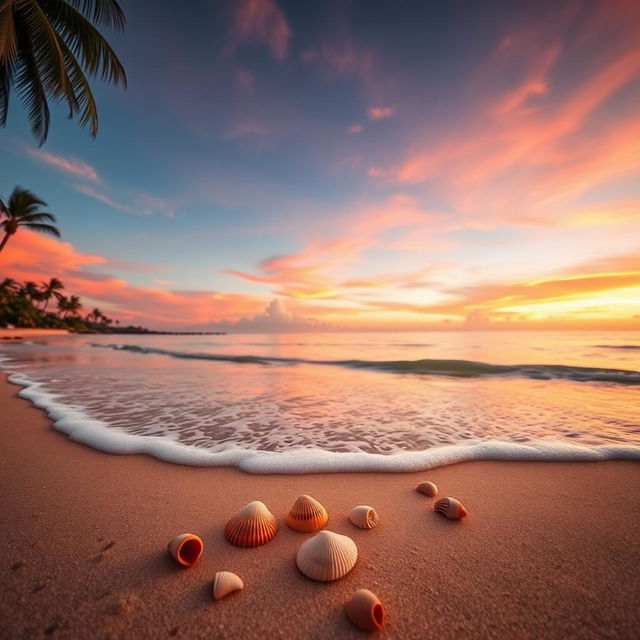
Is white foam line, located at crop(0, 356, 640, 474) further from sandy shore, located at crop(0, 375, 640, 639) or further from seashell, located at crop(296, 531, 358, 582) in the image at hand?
seashell, located at crop(296, 531, 358, 582)

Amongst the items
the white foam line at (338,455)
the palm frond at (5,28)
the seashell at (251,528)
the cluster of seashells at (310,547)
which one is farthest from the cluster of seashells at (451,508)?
the palm frond at (5,28)

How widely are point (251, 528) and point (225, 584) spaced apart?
0.42 metres

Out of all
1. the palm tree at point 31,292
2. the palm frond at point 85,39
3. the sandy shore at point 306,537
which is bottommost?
the sandy shore at point 306,537

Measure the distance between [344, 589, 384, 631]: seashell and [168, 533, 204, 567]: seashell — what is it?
0.90m

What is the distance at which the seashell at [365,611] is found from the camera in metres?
1.30

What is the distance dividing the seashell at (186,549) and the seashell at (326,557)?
58 centimetres

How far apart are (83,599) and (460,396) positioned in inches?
283

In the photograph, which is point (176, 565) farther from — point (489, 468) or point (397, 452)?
point (489, 468)

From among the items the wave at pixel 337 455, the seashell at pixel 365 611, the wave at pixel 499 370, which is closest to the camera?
the seashell at pixel 365 611

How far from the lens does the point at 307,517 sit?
202cm

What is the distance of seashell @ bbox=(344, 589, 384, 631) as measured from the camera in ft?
4.26

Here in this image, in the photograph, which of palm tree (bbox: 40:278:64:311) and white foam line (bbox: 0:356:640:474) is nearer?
white foam line (bbox: 0:356:640:474)

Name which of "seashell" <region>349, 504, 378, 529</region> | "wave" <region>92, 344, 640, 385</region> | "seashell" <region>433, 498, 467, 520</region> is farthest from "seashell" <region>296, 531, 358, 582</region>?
"wave" <region>92, 344, 640, 385</region>

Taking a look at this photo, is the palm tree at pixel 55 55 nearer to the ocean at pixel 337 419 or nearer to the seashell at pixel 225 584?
the ocean at pixel 337 419
